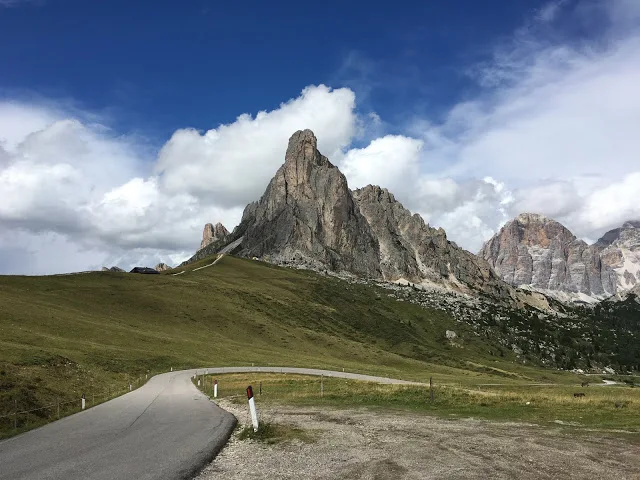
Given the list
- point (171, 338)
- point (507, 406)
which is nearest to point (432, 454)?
point (507, 406)

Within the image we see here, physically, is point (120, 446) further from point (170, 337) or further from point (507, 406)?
point (170, 337)

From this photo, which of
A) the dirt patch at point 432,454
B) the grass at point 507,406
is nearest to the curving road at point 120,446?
the dirt patch at point 432,454

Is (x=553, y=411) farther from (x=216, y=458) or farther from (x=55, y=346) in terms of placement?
(x=55, y=346)

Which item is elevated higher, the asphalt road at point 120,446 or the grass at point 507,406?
the asphalt road at point 120,446

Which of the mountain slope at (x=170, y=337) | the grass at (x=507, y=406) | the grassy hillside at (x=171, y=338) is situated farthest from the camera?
the mountain slope at (x=170, y=337)

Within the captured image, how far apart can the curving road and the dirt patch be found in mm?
1080

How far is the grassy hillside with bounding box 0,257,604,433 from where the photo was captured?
4603 cm

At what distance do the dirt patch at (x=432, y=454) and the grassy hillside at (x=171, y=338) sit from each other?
57.3ft

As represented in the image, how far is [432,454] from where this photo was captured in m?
14.4

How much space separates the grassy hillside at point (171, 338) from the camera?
46.0m

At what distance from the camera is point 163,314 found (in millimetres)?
126312

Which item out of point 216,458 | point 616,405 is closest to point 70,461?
point 216,458

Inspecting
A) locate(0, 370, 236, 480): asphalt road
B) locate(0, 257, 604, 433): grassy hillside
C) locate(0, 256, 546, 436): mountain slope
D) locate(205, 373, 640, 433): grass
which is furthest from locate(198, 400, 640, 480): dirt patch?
locate(0, 256, 546, 436): mountain slope

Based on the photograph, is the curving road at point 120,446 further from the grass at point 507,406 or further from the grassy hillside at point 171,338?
the grass at point 507,406
